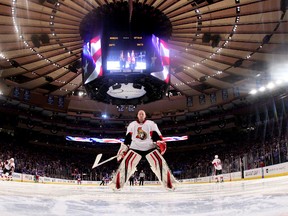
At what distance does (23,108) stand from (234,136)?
27.1 metres

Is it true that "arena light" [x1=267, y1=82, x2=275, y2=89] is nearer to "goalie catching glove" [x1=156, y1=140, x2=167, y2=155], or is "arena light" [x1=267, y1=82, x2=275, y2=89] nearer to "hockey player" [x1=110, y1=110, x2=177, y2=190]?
"hockey player" [x1=110, y1=110, x2=177, y2=190]

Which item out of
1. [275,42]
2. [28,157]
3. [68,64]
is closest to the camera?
[275,42]

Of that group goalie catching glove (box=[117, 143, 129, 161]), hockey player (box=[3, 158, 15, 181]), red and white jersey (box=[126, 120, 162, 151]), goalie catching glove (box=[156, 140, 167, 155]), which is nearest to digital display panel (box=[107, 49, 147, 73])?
red and white jersey (box=[126, 120, 162, 151])

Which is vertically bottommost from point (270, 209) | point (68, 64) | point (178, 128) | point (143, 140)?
point (270, 209)

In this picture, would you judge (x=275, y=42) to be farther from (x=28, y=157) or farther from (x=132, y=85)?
(x=28, y=157)

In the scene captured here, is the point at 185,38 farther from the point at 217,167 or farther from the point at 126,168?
the point at 126,168

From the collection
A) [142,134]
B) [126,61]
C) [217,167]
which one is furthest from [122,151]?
[217,167]

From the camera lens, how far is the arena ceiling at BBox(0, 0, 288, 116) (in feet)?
57.7

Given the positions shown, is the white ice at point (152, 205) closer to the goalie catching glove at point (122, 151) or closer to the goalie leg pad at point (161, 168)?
the goalie leg pad at point (161, 168)

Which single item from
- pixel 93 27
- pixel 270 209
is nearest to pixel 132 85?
pixel 93 27

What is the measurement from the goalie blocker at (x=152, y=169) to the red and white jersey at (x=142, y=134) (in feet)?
0.52

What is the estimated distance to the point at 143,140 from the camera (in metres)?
6.89

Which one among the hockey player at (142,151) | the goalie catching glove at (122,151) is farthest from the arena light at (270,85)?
the goalie catching glove at (122,151)

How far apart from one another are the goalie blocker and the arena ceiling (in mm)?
12306
